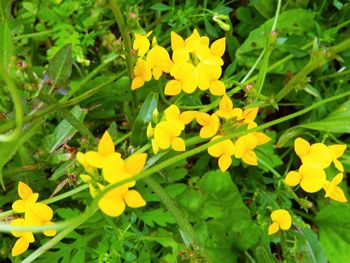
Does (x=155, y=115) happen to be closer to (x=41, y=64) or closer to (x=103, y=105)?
(x=103, y=105)

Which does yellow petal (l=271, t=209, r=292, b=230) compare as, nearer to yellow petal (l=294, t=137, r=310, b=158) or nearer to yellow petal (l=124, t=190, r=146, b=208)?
yellow petal (l=294, t=137, r=310, b=158)

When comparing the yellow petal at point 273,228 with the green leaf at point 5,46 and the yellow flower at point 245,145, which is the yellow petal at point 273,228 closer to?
the yellow flower at point 245,145

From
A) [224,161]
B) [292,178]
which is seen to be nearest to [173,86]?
[224,161]

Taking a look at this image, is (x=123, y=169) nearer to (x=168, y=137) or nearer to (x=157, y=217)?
(x=168, y=137)

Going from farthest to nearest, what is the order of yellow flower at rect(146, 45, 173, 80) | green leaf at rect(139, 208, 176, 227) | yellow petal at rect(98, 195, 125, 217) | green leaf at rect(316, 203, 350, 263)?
green leaf at rect(316, 203, 350, 263), green leaf at rect(139, 208, 176, 227), yellow flower at rect(146, 45, 173, 80), yellow petal at rect(98, 195, 125, 217)

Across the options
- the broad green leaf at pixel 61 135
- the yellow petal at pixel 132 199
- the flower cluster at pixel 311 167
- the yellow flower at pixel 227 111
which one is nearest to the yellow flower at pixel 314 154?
the flower cluster at pixel 311 167

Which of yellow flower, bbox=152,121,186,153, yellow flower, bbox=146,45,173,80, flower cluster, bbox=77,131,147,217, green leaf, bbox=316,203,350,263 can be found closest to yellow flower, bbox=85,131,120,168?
flower cluster, bbox=77,131,147,217
